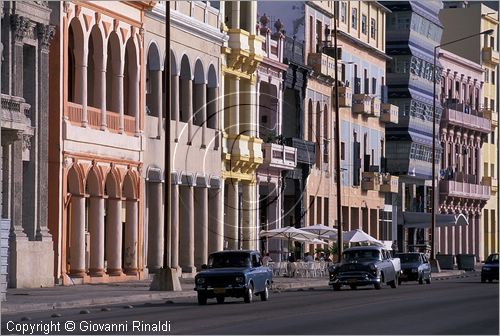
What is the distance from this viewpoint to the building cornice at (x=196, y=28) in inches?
2549

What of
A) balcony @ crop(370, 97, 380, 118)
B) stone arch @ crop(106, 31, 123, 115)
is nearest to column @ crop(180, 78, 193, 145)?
stone arch @ crop(106, 31, 123, 115)

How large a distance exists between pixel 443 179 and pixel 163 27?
48.1 m

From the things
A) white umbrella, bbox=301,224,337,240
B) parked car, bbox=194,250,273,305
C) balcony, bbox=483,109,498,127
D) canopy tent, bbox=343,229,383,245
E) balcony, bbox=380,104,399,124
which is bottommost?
parked car, bbox=194,250,273,305

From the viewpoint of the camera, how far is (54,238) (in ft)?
179

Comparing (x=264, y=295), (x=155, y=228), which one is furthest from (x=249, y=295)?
(x=155, y=228)

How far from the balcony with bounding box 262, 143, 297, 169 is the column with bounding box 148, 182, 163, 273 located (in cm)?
1231

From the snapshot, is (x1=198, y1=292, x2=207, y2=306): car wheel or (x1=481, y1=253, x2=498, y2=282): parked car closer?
(x1=198, y1=292, x2=207, y2=306): car wheel

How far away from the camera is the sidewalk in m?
40.7

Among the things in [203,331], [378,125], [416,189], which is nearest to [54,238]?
[203,331]

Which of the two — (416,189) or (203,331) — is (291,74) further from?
(203,331)

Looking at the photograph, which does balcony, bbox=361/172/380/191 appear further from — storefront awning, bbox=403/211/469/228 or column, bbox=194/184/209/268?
column, bbox=194/184/209/268

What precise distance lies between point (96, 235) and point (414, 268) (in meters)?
14.7

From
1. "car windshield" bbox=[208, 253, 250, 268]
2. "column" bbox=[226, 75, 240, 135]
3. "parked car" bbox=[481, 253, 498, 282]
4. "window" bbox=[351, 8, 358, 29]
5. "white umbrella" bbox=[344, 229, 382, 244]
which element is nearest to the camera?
"car windshield" bbox=[208, 253, 250, 268]

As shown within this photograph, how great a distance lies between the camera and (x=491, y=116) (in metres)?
121
